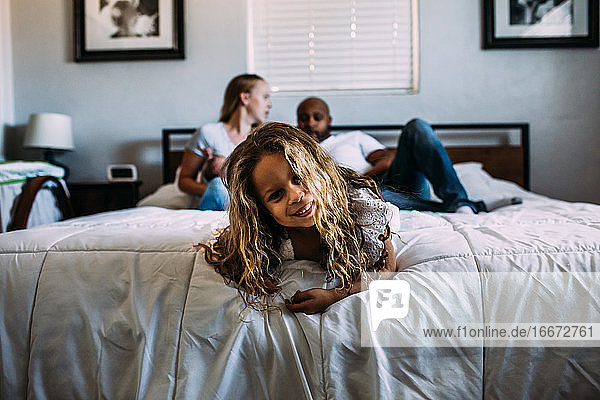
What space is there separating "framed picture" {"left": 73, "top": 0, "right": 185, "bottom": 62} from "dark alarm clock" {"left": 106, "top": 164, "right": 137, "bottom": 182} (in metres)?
0.64

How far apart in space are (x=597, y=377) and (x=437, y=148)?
98 centimetres

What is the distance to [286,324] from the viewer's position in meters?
1.04

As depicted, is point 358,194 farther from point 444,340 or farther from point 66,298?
point 66,298

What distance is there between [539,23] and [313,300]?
102 inches

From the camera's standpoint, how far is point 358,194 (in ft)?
3.98

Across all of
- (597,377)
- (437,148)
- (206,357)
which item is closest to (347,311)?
(206,357)

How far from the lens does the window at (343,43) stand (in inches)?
122

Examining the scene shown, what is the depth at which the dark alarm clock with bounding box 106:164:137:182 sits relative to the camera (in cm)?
295

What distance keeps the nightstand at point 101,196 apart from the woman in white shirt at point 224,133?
0.63 meters

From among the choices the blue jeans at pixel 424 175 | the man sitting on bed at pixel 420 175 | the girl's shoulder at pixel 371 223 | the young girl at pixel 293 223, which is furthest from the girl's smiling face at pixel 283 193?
the blue jeans at pixel 424 175

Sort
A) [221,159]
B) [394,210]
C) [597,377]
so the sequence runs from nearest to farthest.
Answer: [597,377] → [394,210] → [221,159]

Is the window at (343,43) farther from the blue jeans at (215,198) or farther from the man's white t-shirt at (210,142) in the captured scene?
the blue jeans at (215,198)

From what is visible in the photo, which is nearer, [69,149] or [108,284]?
[108,284]

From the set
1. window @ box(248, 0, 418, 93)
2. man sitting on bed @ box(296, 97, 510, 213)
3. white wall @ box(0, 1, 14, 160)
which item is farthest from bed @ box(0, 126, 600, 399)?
white wall @ box(0, 1, 14, 160)
